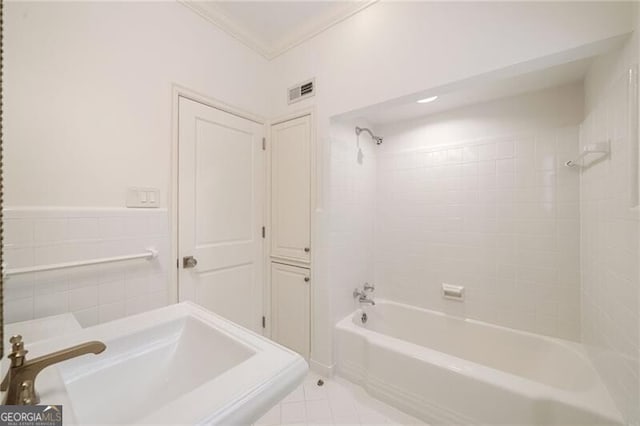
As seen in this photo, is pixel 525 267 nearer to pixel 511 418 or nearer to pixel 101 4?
pixel 511 418

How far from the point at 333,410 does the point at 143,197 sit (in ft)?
5.70

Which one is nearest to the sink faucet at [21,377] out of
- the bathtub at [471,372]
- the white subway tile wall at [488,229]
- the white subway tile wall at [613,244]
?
the bathtub at [471,372]

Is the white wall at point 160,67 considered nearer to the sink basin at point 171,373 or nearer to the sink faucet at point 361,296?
the sink faucet at point 361,296

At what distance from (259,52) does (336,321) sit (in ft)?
7.59

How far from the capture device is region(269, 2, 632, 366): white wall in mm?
1123

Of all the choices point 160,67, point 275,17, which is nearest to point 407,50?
point 275,17

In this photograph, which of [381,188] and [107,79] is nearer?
[107,79]

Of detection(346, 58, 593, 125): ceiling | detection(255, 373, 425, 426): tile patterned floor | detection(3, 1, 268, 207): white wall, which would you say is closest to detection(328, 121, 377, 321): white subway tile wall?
detection(346, 58, 593, 125): ceiling

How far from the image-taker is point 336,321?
1.97m

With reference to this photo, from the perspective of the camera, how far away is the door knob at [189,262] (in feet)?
5.41

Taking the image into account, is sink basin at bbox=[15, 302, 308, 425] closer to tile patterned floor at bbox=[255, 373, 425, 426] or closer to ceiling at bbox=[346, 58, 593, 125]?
tile patterned floor at bbox=[255, 373, 425, 426]

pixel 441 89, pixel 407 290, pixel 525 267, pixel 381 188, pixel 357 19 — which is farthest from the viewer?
pixel 381 188

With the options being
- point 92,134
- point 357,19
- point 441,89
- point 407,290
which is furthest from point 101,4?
point 407,290

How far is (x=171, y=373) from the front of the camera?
82 centimetres
